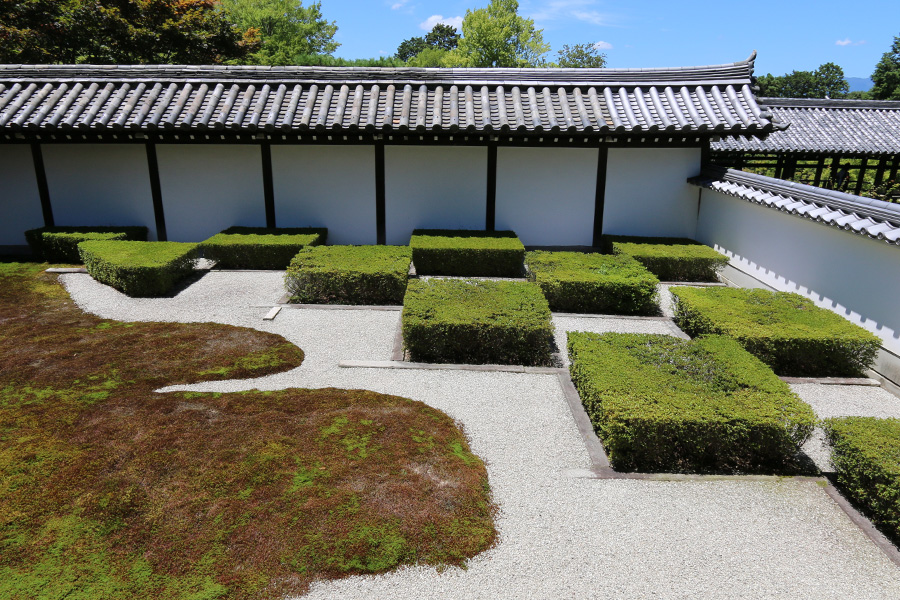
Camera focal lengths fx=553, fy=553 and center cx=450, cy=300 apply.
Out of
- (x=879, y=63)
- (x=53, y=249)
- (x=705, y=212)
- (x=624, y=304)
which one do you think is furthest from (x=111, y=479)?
(x=879, y=63)

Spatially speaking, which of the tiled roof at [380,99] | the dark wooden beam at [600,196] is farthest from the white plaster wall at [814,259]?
the dark wooden beam at [600,196]

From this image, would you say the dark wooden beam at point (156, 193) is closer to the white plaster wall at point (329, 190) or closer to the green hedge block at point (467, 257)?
the white plaster wall at point (329, 190)

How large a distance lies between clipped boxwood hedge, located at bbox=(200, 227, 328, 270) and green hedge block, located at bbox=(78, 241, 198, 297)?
A: 0.47 metres

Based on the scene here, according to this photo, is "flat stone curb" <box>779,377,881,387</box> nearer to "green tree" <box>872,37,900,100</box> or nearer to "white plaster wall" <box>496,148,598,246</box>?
"white plaster wall" <box>496,148,598,246</box>

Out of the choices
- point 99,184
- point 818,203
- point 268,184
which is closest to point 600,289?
point 818,203

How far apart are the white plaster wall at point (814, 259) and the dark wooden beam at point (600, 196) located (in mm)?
2425

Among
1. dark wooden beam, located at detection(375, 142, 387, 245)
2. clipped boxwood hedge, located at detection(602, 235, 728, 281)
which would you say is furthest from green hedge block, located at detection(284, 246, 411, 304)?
clipped boxwood hedge, located at detection(602, 235, 728, 281)

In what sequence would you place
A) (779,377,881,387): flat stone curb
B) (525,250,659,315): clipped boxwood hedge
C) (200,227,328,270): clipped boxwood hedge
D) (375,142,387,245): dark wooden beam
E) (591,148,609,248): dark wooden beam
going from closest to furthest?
(779,377,881,387): flat stone curb, (525,250,659,315): clipped boxwood hedge, (200,227,328,270): clipped boxwood hedge, (375,142,387,245): dark wooden beam, (591,148,609,248): dark wooden beam

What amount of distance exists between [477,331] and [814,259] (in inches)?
236

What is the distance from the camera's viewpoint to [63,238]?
39.5 feet

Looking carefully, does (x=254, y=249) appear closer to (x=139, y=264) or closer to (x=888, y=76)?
(x=139, y=264)

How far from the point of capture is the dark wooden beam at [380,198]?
1284 centimetres

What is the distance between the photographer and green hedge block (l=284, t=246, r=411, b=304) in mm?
9828

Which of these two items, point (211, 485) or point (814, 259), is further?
point (814, 259)
